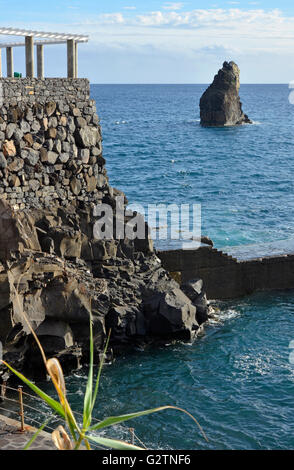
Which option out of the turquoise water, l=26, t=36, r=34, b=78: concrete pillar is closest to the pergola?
l=26, t=36, r=34, b=78: concrete pillar

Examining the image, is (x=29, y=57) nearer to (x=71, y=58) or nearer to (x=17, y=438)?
(x=71, y=58)

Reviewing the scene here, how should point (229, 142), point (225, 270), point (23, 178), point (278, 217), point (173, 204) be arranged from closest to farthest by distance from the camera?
1. point (23, 178)
2. point (225, 270)
3. point (278, 217)
4. point (173, 204)
5. point (229, 142)

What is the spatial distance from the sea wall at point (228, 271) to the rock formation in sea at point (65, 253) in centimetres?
200

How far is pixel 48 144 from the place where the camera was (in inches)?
1021

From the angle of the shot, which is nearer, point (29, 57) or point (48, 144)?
point (29, 57)

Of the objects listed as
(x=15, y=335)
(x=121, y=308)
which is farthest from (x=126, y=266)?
(x=15, y=335)

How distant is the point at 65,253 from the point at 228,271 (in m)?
8.80

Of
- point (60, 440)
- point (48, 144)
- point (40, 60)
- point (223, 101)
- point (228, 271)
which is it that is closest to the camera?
point (60, 440)

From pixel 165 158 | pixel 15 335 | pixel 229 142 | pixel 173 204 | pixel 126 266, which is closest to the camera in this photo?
A: pixel 15 335

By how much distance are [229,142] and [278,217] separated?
48.6 metres

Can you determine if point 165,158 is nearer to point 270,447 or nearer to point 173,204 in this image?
point 173,204

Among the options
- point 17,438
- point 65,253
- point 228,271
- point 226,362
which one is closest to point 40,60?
point 65,253
